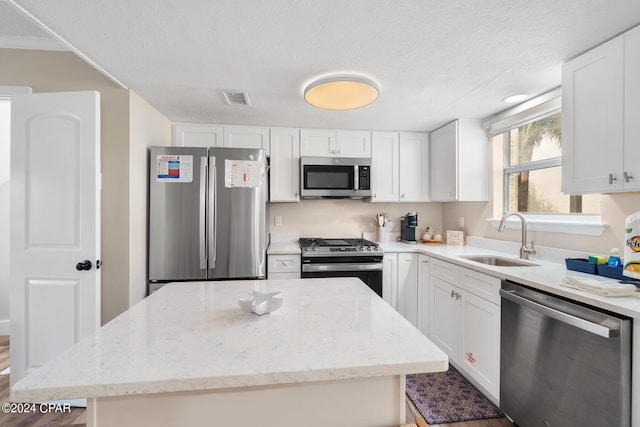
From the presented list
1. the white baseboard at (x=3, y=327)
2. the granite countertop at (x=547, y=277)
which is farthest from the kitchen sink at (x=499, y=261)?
the white baseboard at (x=3, y=327)

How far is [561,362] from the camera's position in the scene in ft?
4.60

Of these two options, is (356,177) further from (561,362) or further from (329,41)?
(561,362)

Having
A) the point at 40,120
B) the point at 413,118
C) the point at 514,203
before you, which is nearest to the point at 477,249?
the point at 514,203

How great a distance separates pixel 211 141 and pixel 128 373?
2644mm

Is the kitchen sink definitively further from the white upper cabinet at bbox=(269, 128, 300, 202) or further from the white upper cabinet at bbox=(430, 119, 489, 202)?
the white upper cabinet at bbox=(269, 128, 300, 202)

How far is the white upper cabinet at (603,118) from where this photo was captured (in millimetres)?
1413

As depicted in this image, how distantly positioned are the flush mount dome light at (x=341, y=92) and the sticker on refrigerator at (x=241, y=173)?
0.87 metres

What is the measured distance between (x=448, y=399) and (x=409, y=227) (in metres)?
1.77

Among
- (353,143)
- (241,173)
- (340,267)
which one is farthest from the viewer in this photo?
(353,143)

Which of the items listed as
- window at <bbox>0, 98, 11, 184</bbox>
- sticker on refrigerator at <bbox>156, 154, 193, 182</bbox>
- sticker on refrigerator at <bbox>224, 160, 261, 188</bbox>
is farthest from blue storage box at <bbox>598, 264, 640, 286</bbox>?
window at <bbox>0, 98, 11, 184</bbox>

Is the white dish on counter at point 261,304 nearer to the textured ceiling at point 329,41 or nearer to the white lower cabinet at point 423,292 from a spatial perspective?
the textured ceiling at point 329,41

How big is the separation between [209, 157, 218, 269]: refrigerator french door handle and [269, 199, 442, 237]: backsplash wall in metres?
0.93

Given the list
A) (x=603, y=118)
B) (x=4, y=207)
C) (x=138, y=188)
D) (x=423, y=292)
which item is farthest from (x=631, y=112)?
(x=4, y=207)

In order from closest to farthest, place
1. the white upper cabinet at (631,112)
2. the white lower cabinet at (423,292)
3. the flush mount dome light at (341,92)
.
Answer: the white upper cabinet at (631,112) → the flush mount dome light at (341,92) → the white lower cabinet at (423,292)
